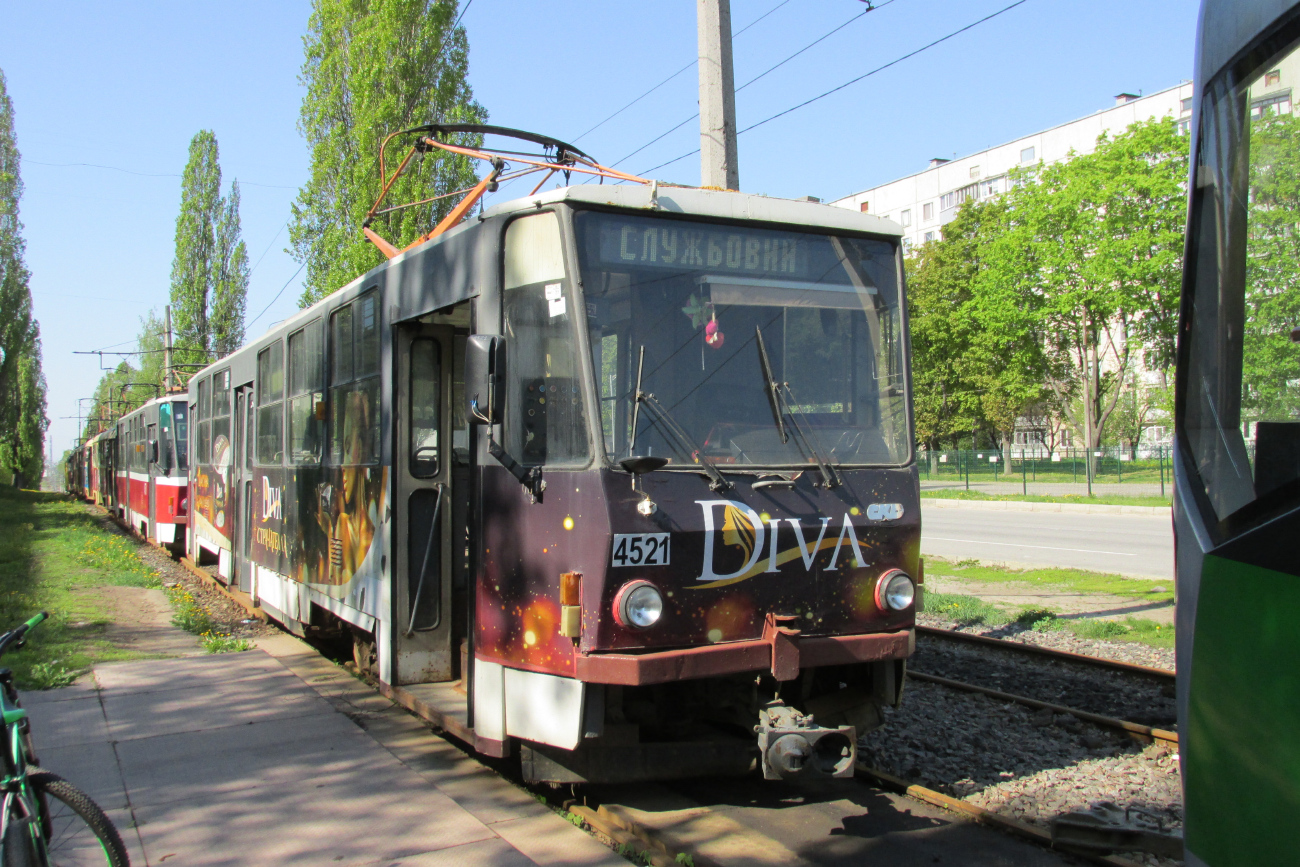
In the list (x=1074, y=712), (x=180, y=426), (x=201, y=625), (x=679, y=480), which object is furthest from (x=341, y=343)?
(x=180, y=426)

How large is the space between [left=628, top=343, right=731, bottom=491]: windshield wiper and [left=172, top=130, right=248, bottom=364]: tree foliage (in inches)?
1908

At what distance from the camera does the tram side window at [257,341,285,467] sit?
9.46m

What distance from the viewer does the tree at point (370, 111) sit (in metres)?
25.0

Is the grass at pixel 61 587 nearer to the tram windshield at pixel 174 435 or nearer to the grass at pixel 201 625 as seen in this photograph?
the grass at pixel 201 625

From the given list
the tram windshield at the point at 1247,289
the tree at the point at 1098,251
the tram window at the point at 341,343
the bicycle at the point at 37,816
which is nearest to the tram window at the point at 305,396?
the tram window at the point at 341,343

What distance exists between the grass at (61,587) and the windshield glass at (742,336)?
611 centimetres

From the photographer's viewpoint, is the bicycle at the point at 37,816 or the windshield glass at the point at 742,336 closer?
the bicycle at the point at 37,816

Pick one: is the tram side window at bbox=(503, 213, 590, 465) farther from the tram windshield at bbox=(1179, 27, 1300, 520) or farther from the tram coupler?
the tram windshield at bbox=(1179, 27, 1300, 520)

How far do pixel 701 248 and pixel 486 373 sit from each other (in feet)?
4.20

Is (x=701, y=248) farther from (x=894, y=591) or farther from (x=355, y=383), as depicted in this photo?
(x=355, y=383)

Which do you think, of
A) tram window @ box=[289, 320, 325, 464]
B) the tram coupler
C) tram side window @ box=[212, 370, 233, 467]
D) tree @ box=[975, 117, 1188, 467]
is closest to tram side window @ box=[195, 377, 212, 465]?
tram side window @ box=[212, 370, 233, 467]

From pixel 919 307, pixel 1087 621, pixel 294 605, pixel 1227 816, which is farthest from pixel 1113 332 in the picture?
pixel 1227 816

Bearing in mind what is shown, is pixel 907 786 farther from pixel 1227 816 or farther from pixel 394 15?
pixel 394 15

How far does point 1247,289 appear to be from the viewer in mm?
2889
